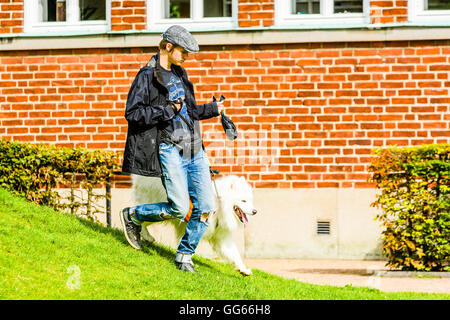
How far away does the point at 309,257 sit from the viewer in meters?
11.5

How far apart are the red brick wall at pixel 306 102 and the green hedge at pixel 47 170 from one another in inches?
46.5

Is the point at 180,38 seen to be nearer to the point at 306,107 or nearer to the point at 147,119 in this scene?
the point at 147,119

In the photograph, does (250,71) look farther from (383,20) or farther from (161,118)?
(161,118)

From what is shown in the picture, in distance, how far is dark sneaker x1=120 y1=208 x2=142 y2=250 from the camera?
8.21 m

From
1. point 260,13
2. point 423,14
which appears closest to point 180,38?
point 260,13

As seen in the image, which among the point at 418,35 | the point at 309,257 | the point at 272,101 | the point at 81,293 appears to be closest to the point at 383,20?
the point at 418,35

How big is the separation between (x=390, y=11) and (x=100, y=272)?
6.41 metres

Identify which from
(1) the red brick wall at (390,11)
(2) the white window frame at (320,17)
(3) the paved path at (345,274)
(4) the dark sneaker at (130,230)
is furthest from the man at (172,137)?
(1) the red brick wall at (390,11)

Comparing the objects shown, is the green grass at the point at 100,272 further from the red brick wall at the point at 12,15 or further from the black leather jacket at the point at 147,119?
the red brick wall at the point at 12,15

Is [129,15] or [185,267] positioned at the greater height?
[129,15]

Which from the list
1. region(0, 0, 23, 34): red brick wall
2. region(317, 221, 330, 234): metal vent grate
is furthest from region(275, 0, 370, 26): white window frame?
region(0, 0, 23, 34): red brick wall

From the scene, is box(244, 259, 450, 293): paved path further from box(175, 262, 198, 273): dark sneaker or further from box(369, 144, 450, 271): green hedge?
box(175, 262, 198, 273): dark sneaker

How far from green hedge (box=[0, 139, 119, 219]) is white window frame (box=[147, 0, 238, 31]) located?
228 cm

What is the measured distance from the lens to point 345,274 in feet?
32.2
